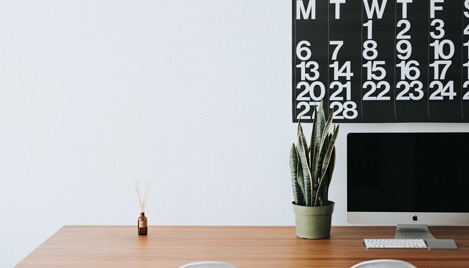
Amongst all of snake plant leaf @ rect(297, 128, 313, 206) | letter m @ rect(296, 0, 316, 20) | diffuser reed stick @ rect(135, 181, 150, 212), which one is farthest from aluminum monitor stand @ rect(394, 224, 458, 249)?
diffuser reed stick @ rect(135, 181, 150, 212)

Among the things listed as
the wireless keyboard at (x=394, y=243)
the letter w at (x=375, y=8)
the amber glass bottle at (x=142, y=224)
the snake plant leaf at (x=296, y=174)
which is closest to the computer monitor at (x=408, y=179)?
the wireless keyboard at (x=394, y=243)

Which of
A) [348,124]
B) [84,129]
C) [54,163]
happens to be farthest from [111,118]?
[348,124]

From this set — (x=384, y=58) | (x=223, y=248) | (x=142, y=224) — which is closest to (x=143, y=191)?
(x=142, y=224)

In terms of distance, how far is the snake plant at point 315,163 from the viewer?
2812 mm

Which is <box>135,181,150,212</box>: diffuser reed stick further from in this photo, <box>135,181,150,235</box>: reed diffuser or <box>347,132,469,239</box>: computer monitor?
<box>347,132,469,239</box>: computer monitor

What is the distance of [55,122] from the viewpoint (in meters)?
3.19

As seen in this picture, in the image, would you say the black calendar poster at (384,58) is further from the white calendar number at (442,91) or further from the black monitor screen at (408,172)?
the black monitor screen at (408,172)

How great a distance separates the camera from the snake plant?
2.81 m

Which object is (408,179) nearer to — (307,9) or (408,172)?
(408,172)

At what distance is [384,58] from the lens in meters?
3.05

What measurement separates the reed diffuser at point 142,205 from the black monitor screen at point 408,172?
0.90 m

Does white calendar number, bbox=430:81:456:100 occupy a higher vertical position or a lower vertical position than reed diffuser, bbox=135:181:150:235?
higher

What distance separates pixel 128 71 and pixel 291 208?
1016 mm

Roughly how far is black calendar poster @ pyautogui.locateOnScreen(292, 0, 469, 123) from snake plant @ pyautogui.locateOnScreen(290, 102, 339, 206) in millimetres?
251
